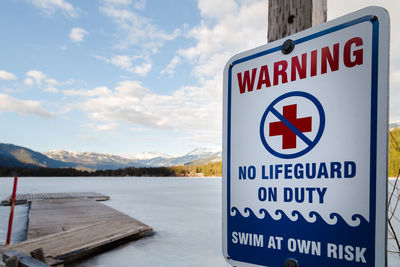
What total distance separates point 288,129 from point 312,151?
0.11 m

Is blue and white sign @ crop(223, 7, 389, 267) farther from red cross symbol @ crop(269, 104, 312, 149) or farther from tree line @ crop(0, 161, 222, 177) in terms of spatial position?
tree line @ crop(0, 161, 222, 177)

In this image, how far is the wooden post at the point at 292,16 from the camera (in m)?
1.12

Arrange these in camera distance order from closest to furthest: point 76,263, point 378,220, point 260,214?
point 378,220, point 260,214, point 76,263

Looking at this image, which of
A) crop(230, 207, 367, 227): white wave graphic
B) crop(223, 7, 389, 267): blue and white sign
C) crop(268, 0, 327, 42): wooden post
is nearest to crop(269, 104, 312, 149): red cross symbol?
crop(223, 7, 389, 267): blue and white sign

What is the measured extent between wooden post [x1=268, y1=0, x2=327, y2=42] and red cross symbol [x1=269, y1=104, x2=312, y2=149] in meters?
0.39

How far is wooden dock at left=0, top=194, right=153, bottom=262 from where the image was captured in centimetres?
401

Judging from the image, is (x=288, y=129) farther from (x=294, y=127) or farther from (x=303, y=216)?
(x=303, y=216)

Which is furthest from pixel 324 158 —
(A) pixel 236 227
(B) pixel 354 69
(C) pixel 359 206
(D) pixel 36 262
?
(D) pixel 36 262

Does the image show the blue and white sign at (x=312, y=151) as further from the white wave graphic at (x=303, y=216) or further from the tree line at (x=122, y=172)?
the tree line at (x=122, y=172)

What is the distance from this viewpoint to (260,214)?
1.00 m

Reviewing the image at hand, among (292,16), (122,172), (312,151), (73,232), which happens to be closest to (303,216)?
(312,151)

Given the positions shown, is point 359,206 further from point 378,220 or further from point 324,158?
point 324,158

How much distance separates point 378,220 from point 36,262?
9.21 feet

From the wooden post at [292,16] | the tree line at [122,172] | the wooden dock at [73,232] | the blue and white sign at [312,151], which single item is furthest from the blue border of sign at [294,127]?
the tree line at [122,172]
